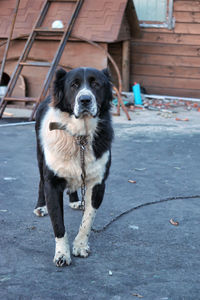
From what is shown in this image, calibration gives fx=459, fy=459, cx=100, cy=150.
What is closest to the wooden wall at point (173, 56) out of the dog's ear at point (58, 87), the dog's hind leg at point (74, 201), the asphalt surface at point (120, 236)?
the asphalt surface at point (120, 236)

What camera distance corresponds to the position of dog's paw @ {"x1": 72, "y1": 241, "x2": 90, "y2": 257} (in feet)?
11.0

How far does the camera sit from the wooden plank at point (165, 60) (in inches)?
453

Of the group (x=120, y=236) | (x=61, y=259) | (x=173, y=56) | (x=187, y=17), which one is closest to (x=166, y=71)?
(x=173, y=56)

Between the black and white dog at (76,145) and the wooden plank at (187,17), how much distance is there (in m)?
8.51

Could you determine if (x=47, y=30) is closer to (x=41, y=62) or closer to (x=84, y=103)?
(x=41, y=62)

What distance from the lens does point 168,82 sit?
11781 mm

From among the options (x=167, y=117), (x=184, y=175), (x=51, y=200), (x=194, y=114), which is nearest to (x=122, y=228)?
(x=51, y=200)

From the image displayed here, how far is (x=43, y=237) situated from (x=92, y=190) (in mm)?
608

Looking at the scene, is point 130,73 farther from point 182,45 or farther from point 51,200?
point 51,200

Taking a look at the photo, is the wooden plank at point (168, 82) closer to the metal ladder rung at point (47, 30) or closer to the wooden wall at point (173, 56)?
the wooden wall at point (173, 56)

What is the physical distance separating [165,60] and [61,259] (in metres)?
9.24

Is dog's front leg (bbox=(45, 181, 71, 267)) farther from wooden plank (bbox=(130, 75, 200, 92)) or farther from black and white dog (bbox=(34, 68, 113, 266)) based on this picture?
wooden plank (bbox=(130, 75, 200, 92))

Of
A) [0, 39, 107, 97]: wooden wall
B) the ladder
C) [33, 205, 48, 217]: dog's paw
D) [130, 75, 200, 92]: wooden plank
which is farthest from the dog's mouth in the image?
[130, 75, 200, 92]: wooden plank

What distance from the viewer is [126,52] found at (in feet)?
37.4
